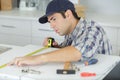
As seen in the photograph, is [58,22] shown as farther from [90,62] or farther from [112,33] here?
[112,33]

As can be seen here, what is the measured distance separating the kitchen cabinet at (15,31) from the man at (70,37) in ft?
4.59

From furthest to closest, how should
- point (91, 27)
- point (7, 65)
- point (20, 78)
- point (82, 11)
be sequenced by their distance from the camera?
1. point (82, 11)
2. point (91, 27)
3. point (7, 65)
4. point (20, 78)

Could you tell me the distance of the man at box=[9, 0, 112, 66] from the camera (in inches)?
65.8

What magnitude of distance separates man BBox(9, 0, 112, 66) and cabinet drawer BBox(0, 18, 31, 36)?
1384 millimetres

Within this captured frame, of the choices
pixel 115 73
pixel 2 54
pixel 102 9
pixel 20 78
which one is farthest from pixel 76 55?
pixel 102 9

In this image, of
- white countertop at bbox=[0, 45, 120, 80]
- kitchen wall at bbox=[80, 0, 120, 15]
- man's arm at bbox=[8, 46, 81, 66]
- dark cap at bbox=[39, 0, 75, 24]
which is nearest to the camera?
white countertop at bbox=[0, 45, 120, 80]

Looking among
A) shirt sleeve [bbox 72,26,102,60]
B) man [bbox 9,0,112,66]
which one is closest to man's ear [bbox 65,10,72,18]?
man [bbox 9,0,112,66]

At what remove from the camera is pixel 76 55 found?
1669mm

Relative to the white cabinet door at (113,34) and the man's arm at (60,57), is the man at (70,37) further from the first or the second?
the white cabinet door at (113,34)

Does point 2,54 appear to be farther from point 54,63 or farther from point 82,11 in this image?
point 82,11

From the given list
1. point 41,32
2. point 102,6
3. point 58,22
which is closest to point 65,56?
point 58,22

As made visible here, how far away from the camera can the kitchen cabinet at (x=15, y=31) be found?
132 inches

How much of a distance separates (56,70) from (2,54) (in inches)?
18.3

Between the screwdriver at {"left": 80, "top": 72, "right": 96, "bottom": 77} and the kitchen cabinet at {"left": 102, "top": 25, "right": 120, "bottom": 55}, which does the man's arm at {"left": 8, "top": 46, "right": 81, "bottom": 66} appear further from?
the kitchen cabinet at {"left": 102, "top": 25, "right": 120, "bottom": 55}
